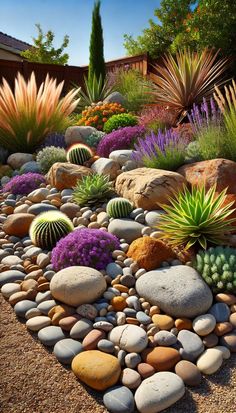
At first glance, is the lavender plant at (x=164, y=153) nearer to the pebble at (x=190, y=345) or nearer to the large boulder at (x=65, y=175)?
the large boulder at (x=65, y=175)

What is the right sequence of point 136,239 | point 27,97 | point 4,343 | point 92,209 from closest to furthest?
point 4,343 → point 136,239 → point 92,209 → point 27,97

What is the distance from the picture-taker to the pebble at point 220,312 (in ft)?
10.3

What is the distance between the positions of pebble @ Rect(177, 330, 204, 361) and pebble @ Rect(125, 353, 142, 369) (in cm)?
32

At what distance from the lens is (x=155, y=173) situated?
4.79 metres

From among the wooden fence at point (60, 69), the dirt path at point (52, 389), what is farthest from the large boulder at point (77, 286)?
the wooden fence at point (60, 69)

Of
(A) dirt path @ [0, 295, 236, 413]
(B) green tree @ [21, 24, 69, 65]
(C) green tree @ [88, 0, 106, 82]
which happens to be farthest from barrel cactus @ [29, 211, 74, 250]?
(B) green tree @ [21, 24, 69, 65]

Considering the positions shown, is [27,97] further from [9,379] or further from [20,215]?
[9,379]

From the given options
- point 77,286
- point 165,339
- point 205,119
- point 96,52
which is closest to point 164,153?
point 205,119

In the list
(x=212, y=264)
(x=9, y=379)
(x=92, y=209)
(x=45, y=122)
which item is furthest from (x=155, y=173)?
(x=45, y=122)

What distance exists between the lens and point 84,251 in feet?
12.3

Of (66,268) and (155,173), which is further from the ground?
(155,173)

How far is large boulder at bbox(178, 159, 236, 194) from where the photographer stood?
181 inches

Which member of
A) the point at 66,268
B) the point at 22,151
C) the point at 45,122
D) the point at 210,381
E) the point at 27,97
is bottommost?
the point at 210,381

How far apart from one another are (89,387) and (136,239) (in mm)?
1831
